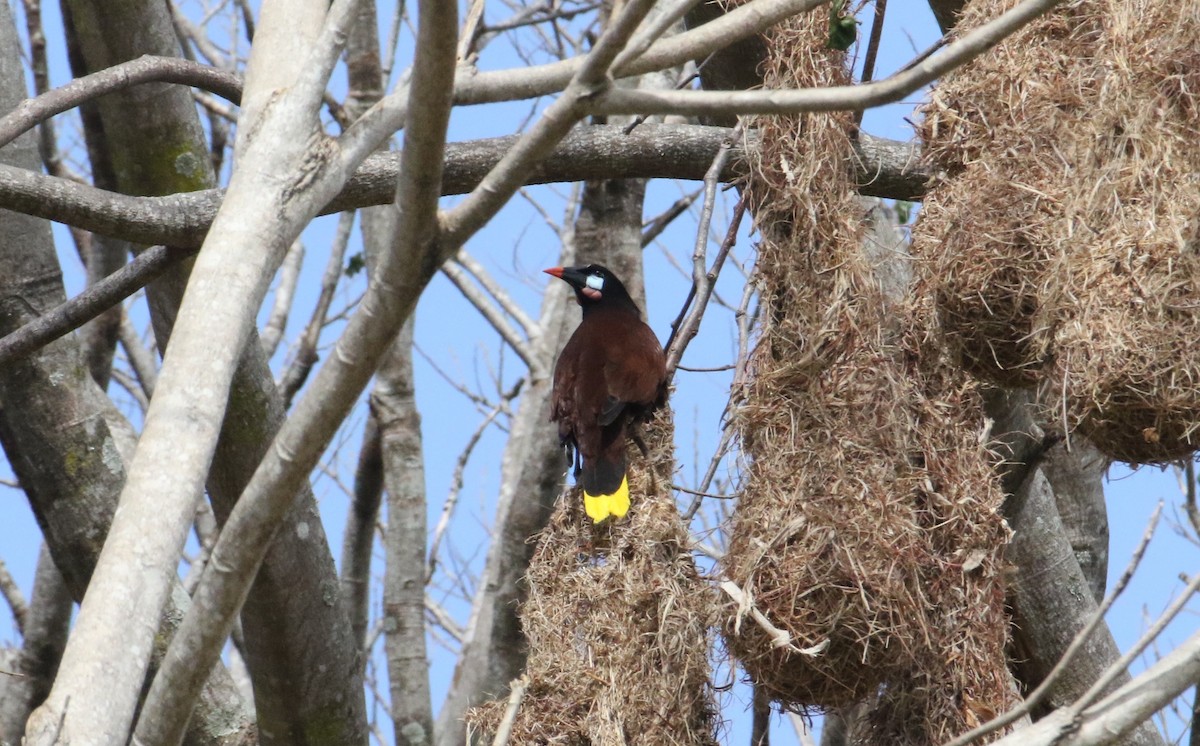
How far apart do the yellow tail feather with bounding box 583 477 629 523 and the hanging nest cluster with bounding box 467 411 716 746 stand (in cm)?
3

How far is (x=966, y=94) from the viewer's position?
329cm

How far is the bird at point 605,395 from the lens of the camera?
3277mm

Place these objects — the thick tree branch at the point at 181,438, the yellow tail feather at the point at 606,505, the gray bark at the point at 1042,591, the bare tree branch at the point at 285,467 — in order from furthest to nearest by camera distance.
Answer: the gray bark at the point at 1042,591 < the yellow tail feather at the point at 606,505 < the bare tree branch at the point at 285,467 < the thick tree branch at the point at 181,438

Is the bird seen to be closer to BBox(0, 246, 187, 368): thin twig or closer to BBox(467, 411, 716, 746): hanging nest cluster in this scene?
BBox(467, 411, 716, 746): hanging nest cluster

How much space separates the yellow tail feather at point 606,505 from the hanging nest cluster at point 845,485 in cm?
27

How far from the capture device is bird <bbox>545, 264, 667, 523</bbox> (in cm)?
328

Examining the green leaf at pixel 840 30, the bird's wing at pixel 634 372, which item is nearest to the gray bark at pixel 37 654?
the bird's wing at pixel 634 372

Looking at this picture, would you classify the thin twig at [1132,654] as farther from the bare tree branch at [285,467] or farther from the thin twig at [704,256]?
the thin twig at [704,256]

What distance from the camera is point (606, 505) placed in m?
3.20

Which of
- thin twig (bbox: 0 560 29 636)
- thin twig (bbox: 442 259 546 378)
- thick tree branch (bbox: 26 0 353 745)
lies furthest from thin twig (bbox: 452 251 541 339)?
thick tree branch (bbox: 26 0 353 745)

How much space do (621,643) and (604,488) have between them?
372 mm

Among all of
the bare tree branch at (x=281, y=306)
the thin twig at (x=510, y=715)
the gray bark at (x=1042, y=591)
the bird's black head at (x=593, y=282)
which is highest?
the bare tree branch at (x=281, y=306)

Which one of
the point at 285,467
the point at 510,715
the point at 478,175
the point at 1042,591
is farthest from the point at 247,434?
the point at 1042,591

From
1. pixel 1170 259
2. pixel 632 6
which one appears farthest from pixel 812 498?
pixel 632 6
